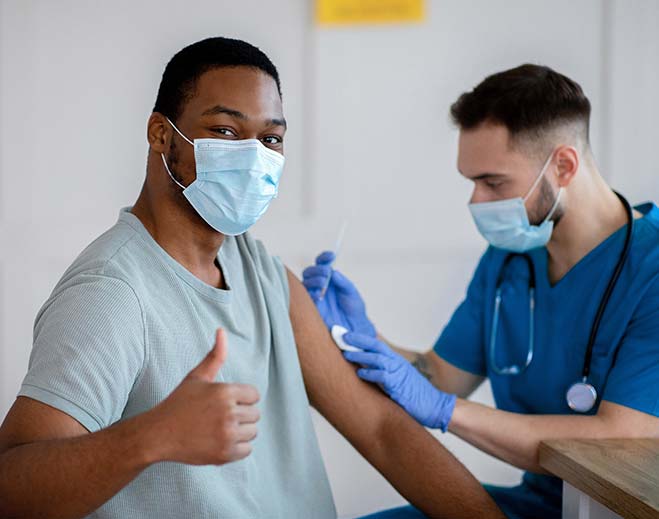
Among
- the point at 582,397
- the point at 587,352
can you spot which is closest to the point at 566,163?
the point at 587,352

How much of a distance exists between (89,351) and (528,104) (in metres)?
1.18

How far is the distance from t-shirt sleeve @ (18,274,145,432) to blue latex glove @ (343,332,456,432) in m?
0.53

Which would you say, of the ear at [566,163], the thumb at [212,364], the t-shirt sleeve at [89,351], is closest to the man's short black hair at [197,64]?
the t-shirt sleeve at [89,351]

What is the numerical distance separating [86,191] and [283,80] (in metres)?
0.66

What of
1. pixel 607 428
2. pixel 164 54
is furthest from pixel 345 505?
pixel 164 54

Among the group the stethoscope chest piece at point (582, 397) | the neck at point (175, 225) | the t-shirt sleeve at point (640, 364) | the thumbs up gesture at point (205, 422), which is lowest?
the stethoscope chest piece at point (582, 397)

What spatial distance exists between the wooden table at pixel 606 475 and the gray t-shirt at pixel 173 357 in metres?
0.41

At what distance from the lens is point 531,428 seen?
1582 mm

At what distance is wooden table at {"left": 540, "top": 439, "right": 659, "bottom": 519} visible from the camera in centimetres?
110

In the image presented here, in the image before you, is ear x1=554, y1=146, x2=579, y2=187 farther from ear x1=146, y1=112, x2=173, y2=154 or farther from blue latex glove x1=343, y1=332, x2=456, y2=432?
ear x1=146, y1=112, x2=173, y2=154

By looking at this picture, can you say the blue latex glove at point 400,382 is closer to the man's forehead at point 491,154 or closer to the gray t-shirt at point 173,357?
the gray t-shirt at point 173,357

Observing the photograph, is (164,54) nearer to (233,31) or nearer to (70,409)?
(233,31)

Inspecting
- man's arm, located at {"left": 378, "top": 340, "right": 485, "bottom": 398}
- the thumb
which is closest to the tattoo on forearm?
man's arm, located at {"left": 378, "top": 340, "right": 485, "bottom": 398}

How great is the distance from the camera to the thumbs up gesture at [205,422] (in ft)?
2.97
